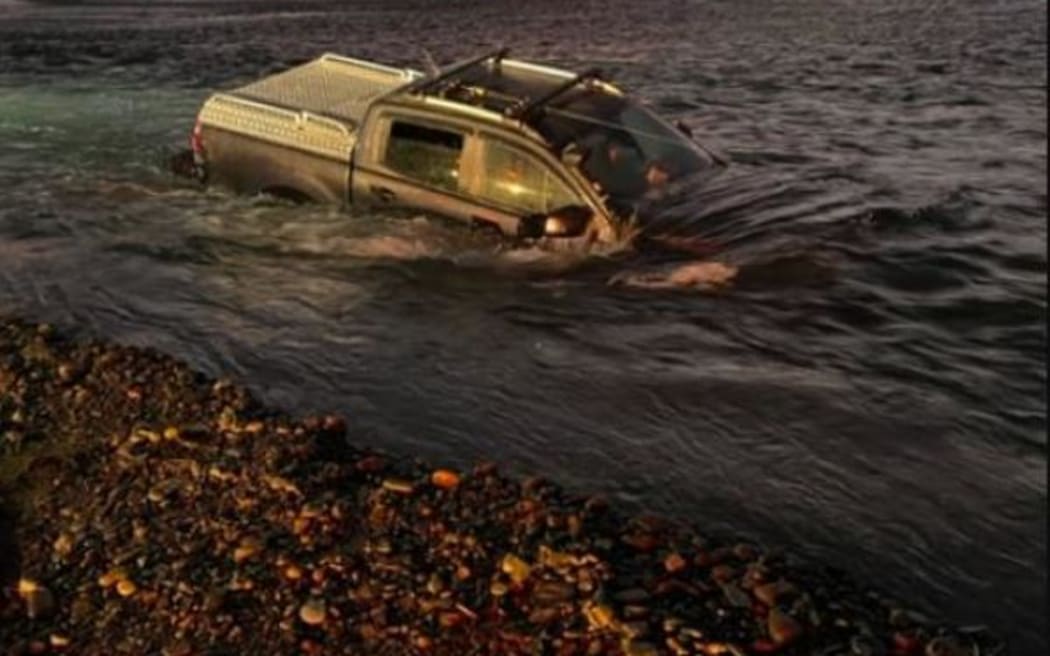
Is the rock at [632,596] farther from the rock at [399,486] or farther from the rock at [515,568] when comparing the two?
the rock at [399,486]

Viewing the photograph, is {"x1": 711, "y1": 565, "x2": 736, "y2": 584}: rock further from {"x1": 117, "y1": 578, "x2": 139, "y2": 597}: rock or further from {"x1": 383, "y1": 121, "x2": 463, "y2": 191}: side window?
{"x1": 383, "y1": 121, "x2": 463, "y2": 191}: side window

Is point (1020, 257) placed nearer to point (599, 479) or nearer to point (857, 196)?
point (857, 196)

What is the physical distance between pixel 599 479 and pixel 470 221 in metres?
4.11

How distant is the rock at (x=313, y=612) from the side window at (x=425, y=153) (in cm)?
559

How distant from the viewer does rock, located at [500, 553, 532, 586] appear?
540cm

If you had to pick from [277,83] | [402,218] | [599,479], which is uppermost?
[277,83]

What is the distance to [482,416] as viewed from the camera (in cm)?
759

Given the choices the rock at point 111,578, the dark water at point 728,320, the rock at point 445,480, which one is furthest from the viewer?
the dark water at point 728,320

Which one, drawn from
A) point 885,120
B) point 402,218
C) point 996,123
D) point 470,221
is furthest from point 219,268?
point 996,123

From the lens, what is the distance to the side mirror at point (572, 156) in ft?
31.3

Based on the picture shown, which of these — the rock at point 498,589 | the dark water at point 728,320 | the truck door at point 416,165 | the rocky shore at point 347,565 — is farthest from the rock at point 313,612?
the truck door at point 416,165

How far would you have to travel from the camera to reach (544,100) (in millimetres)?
10008

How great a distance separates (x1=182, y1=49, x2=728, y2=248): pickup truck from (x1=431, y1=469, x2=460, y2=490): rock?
3.50m

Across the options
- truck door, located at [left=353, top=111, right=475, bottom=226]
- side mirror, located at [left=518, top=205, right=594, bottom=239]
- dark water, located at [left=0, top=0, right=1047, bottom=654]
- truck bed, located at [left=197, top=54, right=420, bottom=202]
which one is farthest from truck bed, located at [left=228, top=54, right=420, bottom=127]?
side mirror, located at [left=518, top=205, right=594, bottom=239]
